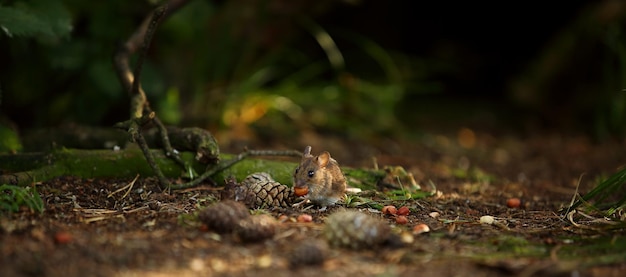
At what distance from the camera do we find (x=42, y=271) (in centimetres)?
210

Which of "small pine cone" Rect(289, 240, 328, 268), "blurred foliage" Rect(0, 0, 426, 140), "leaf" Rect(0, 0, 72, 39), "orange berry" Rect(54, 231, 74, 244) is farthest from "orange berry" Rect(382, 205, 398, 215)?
"blurred foliage" Rect(0, 0, 426, 140)

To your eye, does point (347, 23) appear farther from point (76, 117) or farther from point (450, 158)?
point (76, 117)

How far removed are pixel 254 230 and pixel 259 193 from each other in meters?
0.62

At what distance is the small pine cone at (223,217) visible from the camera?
257 cm

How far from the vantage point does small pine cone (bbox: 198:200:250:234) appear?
2568 millimetres

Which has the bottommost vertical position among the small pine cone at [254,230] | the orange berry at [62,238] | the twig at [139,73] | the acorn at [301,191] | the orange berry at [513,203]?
the orange berry at [62,238]

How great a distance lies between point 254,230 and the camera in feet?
8.14

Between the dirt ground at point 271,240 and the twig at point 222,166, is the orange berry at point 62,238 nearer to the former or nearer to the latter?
the dirt ground at point 271,240

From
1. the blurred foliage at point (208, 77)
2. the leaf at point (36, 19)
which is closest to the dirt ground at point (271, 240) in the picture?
the leaf at point (36, 19)

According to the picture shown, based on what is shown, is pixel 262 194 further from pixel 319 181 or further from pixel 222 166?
pixel 222 166

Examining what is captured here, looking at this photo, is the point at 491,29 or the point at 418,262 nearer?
the point at 418,262

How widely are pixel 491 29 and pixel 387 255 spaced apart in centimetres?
757

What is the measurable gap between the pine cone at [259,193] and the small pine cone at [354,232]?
65 centimetres

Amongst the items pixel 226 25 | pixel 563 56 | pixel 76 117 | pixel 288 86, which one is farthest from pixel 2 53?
pixel 563 56
